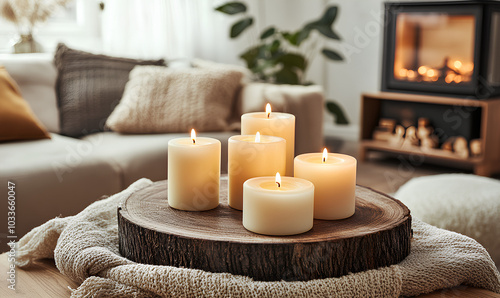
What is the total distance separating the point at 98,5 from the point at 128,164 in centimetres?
171

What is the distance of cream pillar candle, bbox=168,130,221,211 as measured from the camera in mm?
1015

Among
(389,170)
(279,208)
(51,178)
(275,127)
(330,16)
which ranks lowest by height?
(389,170)

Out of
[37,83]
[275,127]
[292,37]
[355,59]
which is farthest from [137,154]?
[355,59]

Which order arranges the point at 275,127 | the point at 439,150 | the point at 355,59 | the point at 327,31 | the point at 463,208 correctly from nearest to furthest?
the point at 275,127 < the point at 463,208 < the point at 439,150 < the point at 327,31 < the point at 355,59

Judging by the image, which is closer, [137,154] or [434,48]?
[137,154]

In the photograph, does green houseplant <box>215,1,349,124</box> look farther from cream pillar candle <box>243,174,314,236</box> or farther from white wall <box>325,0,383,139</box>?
cream pillar candle <box>243,174,314,236</box>

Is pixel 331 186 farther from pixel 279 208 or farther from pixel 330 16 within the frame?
pixel 330 16

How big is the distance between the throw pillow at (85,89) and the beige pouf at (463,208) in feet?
4.53

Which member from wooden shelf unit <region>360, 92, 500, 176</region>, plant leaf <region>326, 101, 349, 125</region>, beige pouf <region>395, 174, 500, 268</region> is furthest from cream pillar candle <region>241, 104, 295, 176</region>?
plant leaf <region>326, 101, 349, 125</region>

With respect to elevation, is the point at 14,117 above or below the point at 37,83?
below

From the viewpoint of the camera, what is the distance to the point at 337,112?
12.6 ft

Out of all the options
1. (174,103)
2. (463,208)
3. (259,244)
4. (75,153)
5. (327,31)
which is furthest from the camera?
(327,31)

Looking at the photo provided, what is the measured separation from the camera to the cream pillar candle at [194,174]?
39.9 inches

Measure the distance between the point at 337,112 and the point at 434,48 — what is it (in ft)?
2.48
